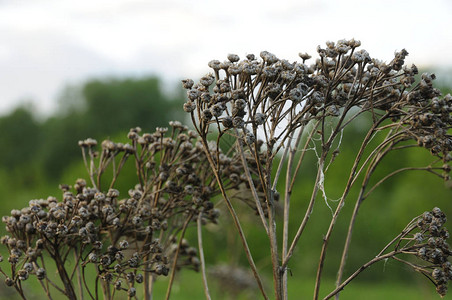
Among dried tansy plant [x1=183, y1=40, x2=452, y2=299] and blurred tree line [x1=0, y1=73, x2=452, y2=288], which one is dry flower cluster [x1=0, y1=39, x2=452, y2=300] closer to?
dried tansy plant [x1=183, y1=40, x2=452, y2=299]

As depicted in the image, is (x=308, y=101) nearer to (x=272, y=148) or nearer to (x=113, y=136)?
(x=272, y=148)

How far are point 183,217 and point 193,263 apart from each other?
1.15 ft

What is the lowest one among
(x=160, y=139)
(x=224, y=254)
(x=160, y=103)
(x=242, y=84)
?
(x=224, y=254)

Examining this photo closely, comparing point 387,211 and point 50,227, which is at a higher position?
point 50,227

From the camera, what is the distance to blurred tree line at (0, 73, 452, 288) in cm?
4106

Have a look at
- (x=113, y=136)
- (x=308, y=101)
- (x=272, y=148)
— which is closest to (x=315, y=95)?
(x=308, y=101)

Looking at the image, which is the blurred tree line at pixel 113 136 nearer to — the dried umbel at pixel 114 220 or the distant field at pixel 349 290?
the distant field at pixel 349 290

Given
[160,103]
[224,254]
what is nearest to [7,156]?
[160,103]

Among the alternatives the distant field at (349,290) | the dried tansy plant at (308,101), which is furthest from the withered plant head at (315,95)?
the distant field at (349,290)

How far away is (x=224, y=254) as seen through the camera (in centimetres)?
4325

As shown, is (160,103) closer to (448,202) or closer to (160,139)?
(448,202)

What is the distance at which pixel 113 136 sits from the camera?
40.8m

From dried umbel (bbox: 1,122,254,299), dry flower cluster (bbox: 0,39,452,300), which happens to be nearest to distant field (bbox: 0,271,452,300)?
dried umbel (bbox: 1,122,254,299)

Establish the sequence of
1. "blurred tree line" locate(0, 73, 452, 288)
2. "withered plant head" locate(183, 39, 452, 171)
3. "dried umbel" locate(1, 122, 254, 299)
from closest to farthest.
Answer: "withered plant head" locate(183, 39, 452, 171) < "dried umbel" locate(1, 122, 254, 299) < "blurred tree line" locate(0, 73, 452, 288)
